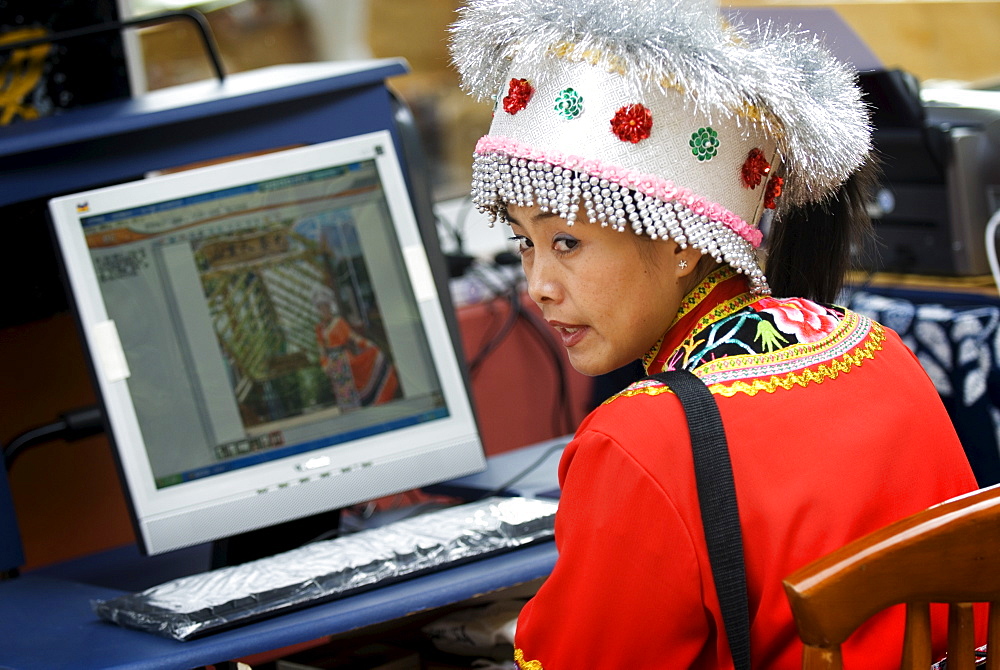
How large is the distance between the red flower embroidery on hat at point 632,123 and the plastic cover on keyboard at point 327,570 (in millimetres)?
469

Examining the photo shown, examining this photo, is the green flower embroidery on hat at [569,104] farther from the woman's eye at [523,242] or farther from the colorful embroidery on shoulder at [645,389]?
the colorful embroidery on shoulder at [645,389]

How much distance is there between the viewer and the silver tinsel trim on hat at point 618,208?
2.94ft

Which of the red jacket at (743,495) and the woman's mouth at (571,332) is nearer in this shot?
the red jacket at (743,495)

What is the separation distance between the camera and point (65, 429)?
4.55 ft

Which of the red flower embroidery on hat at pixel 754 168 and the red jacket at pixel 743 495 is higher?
the red flower embroidery on hat at pixel 754 168

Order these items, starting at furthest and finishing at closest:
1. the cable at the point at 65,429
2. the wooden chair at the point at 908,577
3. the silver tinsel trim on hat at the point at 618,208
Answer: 1. the cable at the point at 65,429
2. the silver tinsel trim on hat at the point at 618,208
3. the wooden chair at the point at 908,577

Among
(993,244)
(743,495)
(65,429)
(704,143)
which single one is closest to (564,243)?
(704,143)

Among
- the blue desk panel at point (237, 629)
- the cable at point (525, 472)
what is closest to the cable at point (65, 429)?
the blue desk panel at point (237, 629)

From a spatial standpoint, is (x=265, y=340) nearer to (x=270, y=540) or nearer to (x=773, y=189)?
(x=270, y=540)

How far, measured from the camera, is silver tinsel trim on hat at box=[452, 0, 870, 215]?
874mm

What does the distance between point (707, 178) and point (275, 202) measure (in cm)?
63

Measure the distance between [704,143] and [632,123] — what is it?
66 mm

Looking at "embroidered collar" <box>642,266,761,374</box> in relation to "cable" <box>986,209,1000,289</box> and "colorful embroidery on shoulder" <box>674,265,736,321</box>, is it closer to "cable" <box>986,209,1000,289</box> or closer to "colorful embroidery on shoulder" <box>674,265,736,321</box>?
"colorful embroidery on shoulder" <box>674,265,736,321</box>

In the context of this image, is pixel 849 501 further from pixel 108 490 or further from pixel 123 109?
pixel 108 490
